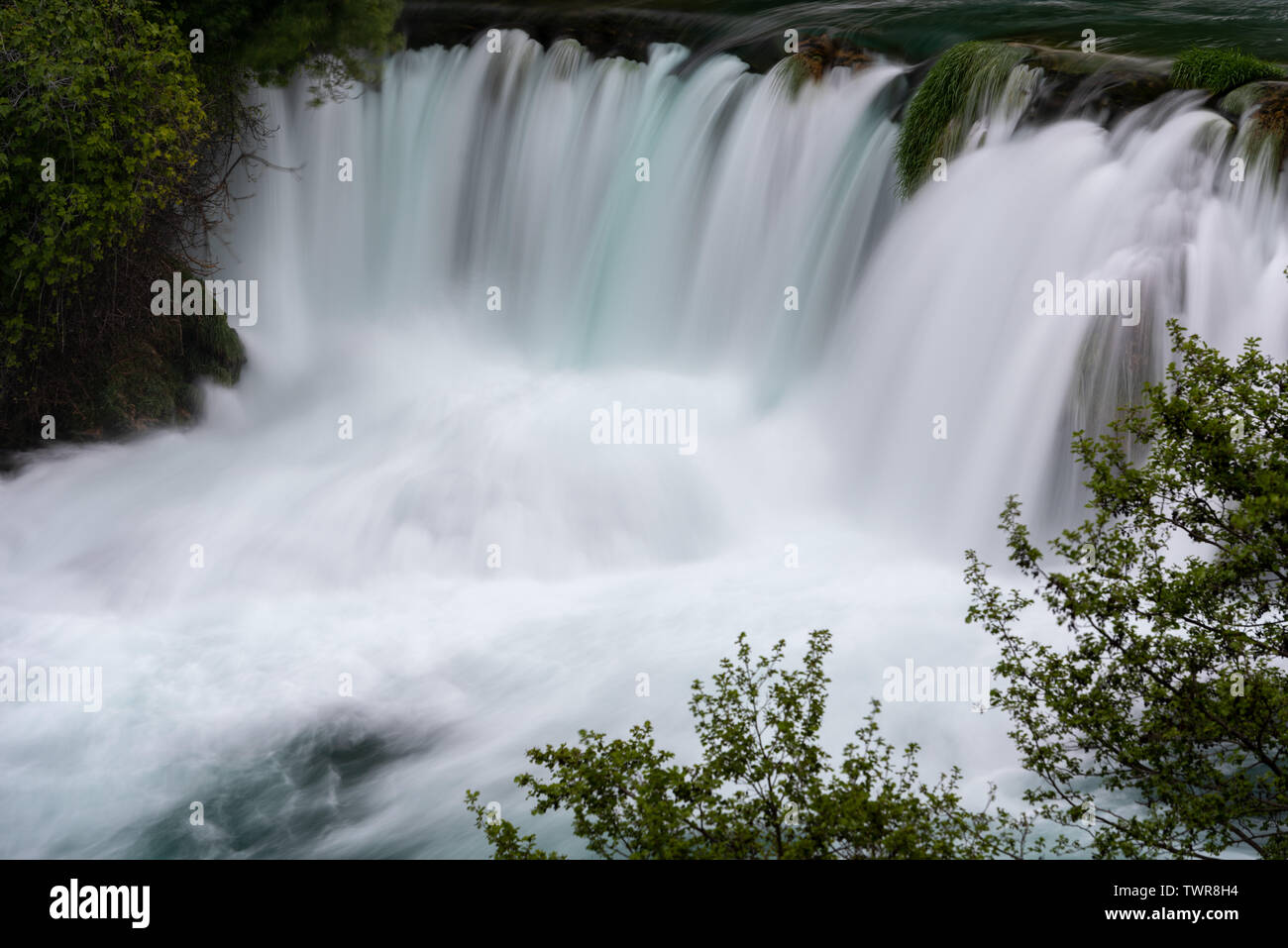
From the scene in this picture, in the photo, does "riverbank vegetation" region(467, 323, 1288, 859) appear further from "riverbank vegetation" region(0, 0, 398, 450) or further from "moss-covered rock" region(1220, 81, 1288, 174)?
"riverbank vegetation" region(0, 0, 398, 450)

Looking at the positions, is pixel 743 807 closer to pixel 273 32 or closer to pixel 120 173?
pixel 120 173

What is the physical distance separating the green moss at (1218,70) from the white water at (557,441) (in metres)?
0.66

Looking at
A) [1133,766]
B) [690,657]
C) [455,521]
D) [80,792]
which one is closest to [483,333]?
[455,521]

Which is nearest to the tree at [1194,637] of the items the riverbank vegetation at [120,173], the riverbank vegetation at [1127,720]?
the riverbank vegetation at [1127,720]

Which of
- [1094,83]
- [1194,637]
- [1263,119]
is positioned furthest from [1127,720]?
[1094,83]

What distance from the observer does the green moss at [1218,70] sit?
46.6ft

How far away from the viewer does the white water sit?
12242mm

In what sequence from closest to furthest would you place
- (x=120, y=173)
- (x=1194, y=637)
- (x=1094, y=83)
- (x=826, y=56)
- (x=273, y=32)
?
1. (x=1194, y=637)
2. (x=120, y=173)
3. (x=1094, y=83)
4. (x=273, y=32)
5. (x=826, y=56)

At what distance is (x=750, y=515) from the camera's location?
15875mm

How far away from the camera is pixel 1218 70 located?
566 inches

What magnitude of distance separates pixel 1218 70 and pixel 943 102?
10.6ft

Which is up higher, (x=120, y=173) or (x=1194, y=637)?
Result: (x=120, y=173)

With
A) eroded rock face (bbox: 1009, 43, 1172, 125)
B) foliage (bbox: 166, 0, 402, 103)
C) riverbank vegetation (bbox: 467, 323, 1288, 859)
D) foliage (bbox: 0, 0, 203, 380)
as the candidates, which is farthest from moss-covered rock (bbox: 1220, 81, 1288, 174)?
foliage (bbox: 0, 0, 203, 380)

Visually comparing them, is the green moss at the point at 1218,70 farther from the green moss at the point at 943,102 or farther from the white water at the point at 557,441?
the green moss at the point at 943,102
